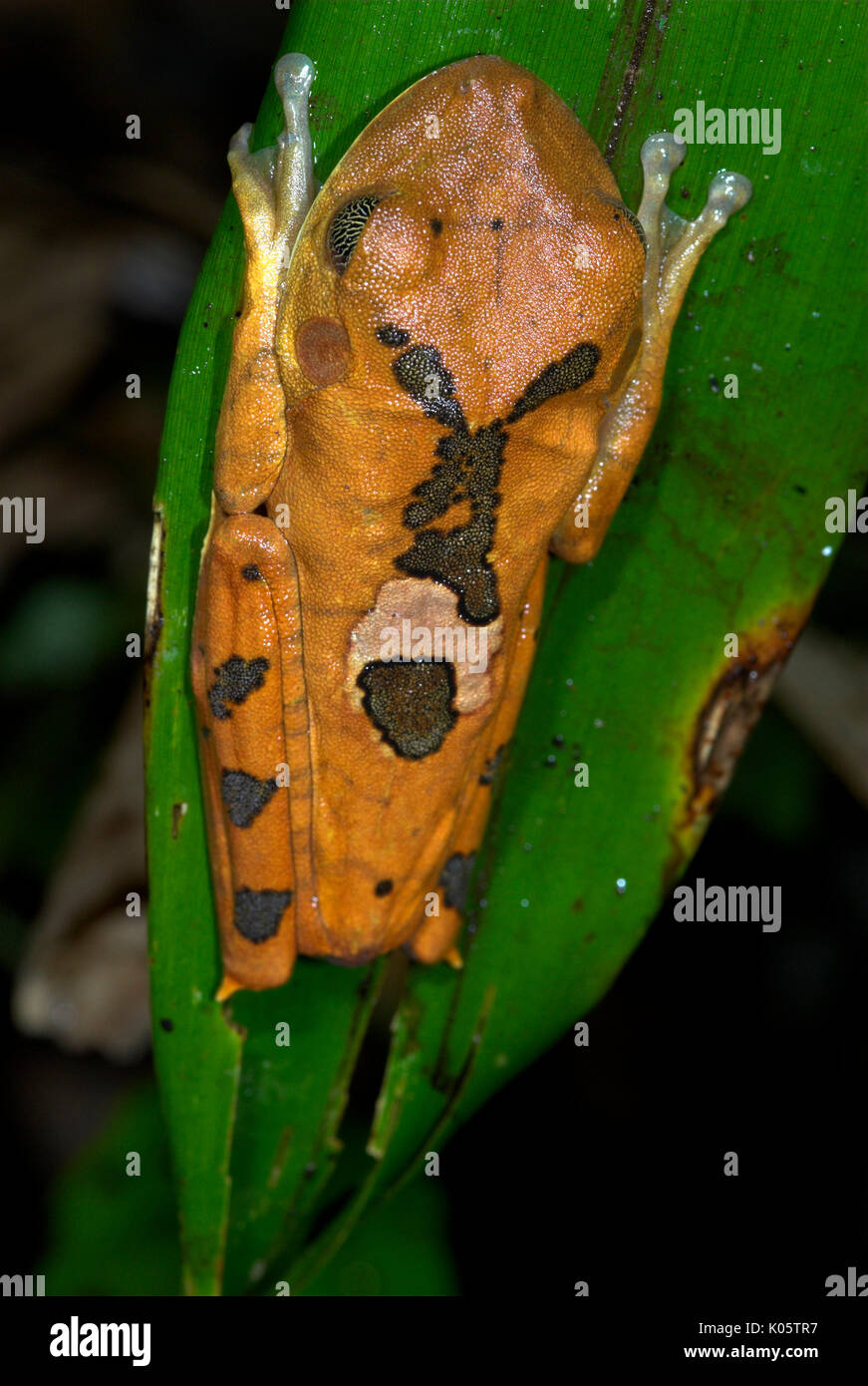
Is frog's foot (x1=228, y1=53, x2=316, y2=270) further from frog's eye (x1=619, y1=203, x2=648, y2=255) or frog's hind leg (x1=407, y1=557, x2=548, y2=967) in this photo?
frog's hind leg (x1=407, y1=557, x2=548, y2=967)

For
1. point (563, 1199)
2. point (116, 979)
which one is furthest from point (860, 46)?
point (563, 1199)

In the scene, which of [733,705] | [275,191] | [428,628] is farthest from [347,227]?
[733,705]

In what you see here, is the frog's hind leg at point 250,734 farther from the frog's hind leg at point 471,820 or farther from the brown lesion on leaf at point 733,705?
the brown lesion on leaf at point 733,705

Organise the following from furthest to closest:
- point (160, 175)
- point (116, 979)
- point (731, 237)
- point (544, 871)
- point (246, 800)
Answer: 1. point (160, 175)
2. point (116, 979)
3. point (544, 871)
4. point (246, 800)
5. point (731, 237)

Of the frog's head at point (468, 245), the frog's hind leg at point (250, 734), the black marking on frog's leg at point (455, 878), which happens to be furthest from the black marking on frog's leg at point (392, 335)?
the black marking on frog's leg at point (455, 878)

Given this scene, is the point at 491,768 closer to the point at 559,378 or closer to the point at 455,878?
the point at 455,878

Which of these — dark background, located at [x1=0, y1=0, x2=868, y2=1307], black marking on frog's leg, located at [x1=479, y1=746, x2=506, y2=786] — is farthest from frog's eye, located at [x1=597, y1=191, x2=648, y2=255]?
dark background, located at [x1=0, y1=0, x2=868, y2=1307]

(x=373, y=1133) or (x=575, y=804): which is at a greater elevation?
(x=575, y=804)

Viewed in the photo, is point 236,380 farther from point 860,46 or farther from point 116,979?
point 116,979
